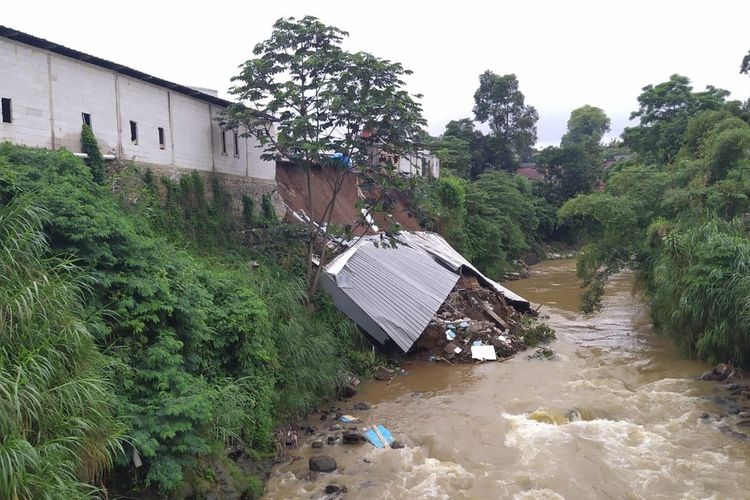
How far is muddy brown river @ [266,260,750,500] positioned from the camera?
25.2ft

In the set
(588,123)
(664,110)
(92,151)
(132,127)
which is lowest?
(92,151)

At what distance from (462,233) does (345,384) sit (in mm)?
18206

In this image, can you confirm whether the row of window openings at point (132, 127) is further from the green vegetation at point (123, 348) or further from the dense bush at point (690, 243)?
the dense bush at point (690, 243)

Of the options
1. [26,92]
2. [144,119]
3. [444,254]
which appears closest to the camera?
[26,92]

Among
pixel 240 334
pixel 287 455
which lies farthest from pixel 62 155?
pixel 287 455

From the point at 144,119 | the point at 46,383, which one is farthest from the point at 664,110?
the point at 46,383

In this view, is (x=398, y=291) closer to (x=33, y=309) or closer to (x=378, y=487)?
(x=378, y=487)

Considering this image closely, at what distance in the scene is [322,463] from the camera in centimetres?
821

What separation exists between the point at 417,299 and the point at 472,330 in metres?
1.98

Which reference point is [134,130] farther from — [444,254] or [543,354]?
[543,354]

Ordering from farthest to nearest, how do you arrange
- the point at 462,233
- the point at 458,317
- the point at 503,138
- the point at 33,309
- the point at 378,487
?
the point at 503,138
the point at 462,233
the point at 458,317
the point at 378,487
the point at 33,309

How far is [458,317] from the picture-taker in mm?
15766

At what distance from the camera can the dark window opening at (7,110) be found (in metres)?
9.56

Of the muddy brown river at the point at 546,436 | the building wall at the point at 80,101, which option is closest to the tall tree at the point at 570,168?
the muddy brown river at the point at 546,436
